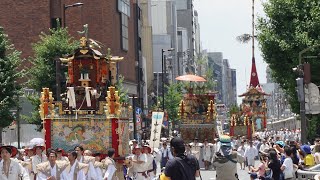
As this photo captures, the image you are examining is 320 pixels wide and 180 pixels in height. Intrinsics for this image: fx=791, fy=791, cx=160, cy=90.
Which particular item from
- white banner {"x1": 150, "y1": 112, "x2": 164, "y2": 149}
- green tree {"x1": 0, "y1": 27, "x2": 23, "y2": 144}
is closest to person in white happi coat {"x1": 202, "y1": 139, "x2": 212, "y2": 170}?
white banner {"x1": 150, "y1": 112, "x2": 164, "y2": 149}

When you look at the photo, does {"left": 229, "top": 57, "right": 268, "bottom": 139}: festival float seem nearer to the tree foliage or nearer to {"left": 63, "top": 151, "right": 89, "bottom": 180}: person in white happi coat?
the tree foliage

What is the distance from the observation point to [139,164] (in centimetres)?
2062

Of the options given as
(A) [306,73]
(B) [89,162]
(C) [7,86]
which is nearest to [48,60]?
(C) [7,86]

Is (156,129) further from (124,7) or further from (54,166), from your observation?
(124,7)

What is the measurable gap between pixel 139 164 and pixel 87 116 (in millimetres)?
3671

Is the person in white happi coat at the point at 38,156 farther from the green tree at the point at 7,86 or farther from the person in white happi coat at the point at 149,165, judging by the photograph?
the green tree at the point at 7,86

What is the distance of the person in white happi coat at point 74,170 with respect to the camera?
49.8ft

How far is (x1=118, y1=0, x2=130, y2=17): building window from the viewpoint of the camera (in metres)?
66.9

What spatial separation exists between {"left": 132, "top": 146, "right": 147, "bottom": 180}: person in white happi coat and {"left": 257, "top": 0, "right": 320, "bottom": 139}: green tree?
1922cm

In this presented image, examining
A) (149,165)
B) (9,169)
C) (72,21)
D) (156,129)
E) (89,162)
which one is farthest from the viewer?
(72,21)

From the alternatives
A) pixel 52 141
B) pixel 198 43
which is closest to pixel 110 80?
pixel 52 141

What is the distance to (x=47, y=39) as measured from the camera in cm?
3866

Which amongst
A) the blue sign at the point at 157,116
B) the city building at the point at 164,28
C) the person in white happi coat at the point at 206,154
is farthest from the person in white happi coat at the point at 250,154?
the city building at the point at 164,28

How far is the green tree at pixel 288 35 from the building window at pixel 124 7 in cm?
2736
